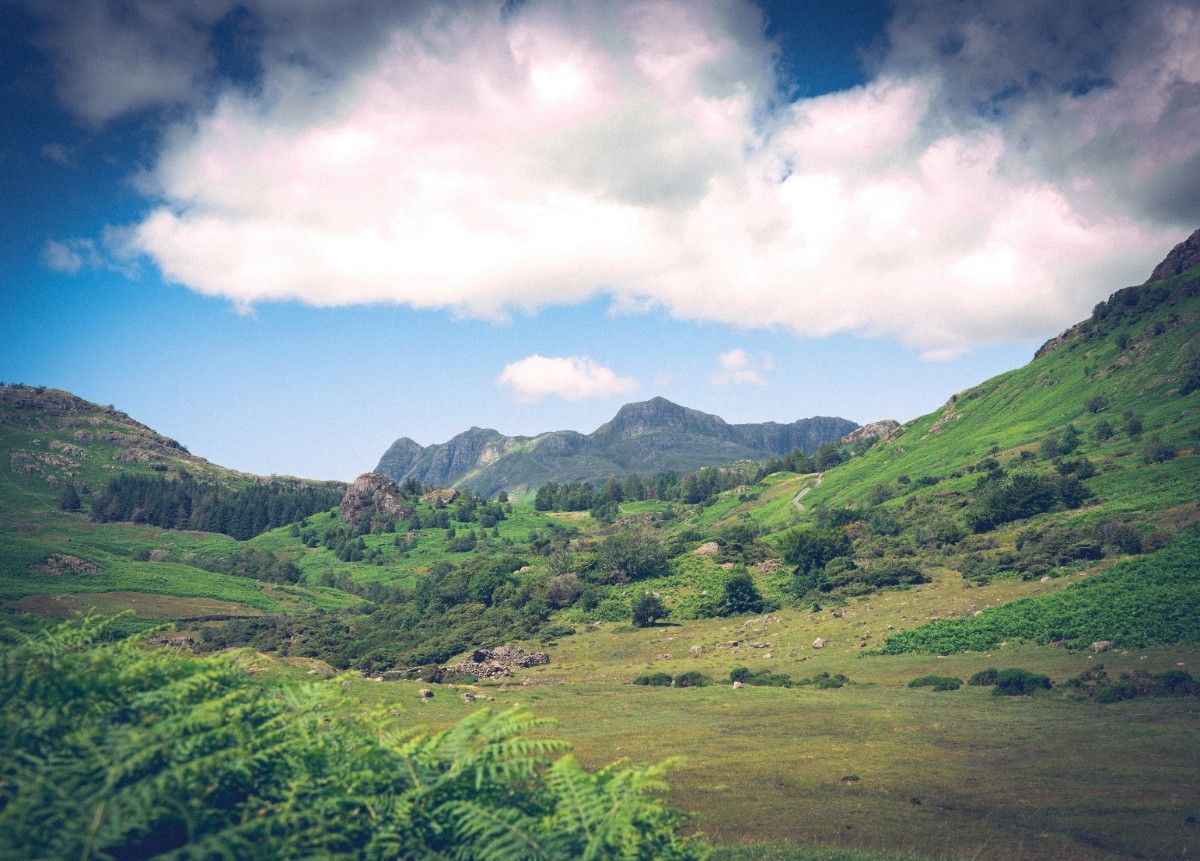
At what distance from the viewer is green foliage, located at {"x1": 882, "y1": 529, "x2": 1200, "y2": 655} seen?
49.8 m

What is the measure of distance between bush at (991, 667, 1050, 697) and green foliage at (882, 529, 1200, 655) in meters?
10.5

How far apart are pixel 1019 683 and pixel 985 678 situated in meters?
3.47

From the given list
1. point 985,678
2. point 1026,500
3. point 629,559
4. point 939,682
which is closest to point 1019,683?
point 985,678

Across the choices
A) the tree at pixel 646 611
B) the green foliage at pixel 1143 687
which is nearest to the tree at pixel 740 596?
the tree at pixel 646 611

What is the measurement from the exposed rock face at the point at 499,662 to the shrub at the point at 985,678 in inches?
1716

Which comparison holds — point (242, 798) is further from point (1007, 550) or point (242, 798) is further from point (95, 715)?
point (1007, 550)

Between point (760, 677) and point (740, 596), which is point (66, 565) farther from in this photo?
point (760, 677)

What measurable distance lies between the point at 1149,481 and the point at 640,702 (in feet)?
273

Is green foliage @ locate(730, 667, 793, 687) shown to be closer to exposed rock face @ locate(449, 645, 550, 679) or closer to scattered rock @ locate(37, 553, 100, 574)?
exposed rock face @ locate(449, 645, 550, 679)

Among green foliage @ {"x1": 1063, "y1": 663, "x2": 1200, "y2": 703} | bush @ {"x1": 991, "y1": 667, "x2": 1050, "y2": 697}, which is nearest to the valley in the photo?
green foliage @ {"x1": 1063, "y1": 663, "x2": 1200, "y2": 703}

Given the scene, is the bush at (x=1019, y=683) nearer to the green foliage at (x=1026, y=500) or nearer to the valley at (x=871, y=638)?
the valley at (x=871, y=638)

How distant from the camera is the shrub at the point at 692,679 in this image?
57.6 m

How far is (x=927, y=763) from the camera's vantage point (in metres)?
29.6

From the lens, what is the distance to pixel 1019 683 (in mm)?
44031
